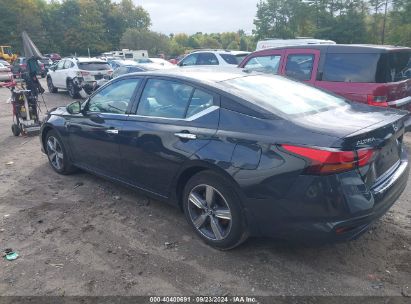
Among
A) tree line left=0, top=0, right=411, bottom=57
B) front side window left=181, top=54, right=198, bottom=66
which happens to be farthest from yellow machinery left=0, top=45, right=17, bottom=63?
front side window left=181, top=54, right=198, bottom=66

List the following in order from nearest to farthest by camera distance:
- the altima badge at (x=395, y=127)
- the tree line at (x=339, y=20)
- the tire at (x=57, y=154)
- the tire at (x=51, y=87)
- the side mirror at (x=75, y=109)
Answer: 1. the altima badge at (x=395, y=127)
2. the side mirror at (x=75, y=109)
3. the tire at (x=57, y=154)
4. the tire at (x=51, y=87)
5. the tree line at (x=339, y=20)

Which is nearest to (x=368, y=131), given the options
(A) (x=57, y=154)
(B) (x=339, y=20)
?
(A) (x=57, y=154)

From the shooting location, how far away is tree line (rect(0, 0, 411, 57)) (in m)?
46.3

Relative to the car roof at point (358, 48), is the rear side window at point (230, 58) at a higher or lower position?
lower

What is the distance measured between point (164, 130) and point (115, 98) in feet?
3.74

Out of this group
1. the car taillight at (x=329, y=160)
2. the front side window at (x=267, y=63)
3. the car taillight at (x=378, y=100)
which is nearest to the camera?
the car taillight at (x=329, y=160)

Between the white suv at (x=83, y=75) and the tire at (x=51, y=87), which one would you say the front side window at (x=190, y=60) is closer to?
the white suv at (x=83, y=75)

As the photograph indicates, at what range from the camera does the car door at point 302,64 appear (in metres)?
6.84

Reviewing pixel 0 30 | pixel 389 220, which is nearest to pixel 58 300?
pixel 389 220

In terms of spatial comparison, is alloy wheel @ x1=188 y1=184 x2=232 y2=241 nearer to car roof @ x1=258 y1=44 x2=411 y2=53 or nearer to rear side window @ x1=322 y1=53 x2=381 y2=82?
rear side window @ x1=322 y1=53 x2=381 y2=82

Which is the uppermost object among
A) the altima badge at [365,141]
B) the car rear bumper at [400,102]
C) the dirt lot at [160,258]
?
the altima badge at [365,141]

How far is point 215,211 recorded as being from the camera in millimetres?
3414

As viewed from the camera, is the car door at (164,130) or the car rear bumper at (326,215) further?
the car door at (164,130)

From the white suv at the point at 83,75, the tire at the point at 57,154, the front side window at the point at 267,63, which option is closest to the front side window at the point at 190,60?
the white suv at the point at 83,75
